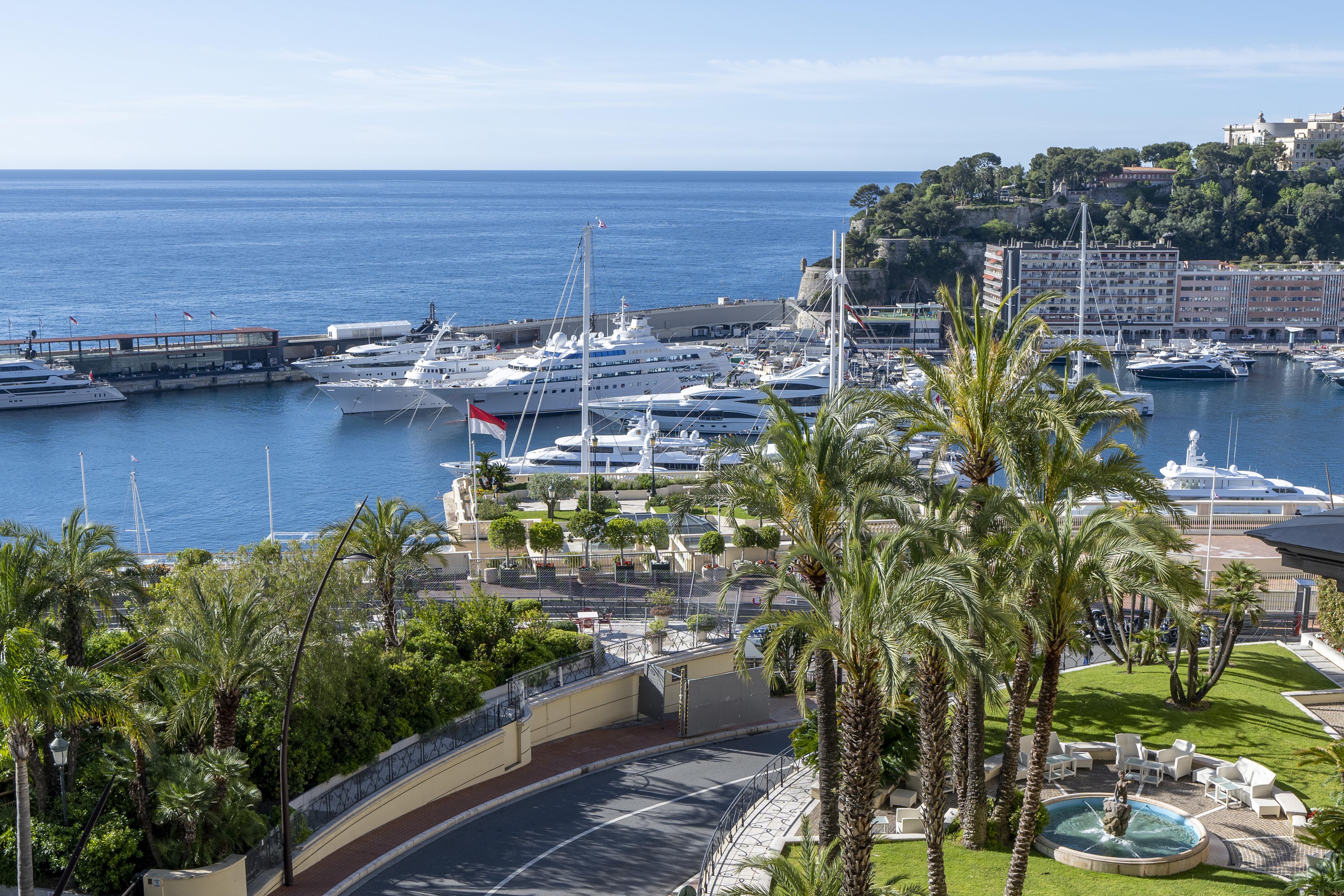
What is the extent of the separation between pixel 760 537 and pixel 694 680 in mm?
7745

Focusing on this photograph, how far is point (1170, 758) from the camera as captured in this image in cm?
1900

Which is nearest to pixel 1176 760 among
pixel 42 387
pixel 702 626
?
pixel 702 626

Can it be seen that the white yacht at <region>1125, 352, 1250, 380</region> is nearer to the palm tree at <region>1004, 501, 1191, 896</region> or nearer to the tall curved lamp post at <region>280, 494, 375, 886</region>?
the palm tree at <region>1004, 501, 1191, 896</region>

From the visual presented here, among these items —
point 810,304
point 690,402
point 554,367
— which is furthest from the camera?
point 810,304

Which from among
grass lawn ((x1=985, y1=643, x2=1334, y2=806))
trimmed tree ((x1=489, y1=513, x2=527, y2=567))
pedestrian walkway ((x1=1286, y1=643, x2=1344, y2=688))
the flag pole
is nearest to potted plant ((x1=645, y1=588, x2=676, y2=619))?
trimmed tree ((x1=489, y1=513, x2=527, y2=567))

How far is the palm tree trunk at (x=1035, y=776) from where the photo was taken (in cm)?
1424

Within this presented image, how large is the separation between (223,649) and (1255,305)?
109 m

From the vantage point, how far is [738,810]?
1930cm

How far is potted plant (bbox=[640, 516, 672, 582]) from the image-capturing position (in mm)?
30656

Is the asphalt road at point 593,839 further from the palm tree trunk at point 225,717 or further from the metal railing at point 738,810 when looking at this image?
the palm tree trunk at point 225,717

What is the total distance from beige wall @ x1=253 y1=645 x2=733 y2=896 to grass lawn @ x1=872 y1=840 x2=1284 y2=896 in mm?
7259

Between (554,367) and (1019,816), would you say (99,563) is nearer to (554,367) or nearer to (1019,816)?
(1019,816)

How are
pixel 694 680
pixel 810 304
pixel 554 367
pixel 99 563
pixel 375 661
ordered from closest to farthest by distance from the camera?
pixel 99 563, pixel 375 661, pixel 694 680, pixel 554 367, pixel 810 304

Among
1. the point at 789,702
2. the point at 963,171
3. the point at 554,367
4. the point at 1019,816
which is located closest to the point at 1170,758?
the point at 1019,816
